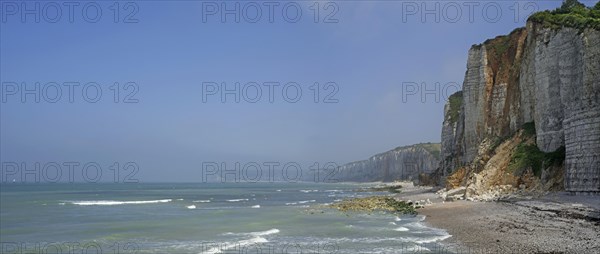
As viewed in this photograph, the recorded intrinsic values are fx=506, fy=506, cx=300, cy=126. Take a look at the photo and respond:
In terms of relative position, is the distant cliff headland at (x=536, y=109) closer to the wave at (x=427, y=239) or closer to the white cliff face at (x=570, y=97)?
the white cliff face at (x=570, y=97)

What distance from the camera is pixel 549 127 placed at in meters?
38.9

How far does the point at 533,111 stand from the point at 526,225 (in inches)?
1021

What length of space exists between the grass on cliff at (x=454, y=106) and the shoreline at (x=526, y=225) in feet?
152

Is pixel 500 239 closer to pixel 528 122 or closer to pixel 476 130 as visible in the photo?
pixel 528 122

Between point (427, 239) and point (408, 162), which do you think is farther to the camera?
point (408, 162)

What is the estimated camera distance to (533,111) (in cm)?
4522

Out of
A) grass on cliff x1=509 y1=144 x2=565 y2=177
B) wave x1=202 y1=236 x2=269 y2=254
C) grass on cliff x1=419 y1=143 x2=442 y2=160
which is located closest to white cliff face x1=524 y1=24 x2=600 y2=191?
grass on cliff x1=509 y1=144 x2=565 y2=177

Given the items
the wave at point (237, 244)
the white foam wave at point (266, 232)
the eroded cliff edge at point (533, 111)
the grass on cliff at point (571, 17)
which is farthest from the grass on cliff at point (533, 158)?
the wave at point (237, 244)

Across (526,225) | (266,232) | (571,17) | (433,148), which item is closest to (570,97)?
(571,17)

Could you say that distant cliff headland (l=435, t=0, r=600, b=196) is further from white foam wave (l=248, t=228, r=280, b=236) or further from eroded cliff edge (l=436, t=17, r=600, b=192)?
white foam wave (l=248, t=228, r=280, b=236)

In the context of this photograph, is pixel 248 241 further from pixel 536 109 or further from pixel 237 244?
pixel 536 109

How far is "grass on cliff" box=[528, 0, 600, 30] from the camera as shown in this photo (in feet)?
111

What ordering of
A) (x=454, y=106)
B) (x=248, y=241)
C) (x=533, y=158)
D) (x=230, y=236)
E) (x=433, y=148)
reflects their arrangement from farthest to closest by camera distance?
(x=433, y=148)
(x=454, y=106)
(x=533, y=158)
(x=230, y=236)
(x=248, y=241)

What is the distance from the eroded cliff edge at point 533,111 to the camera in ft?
98.4
